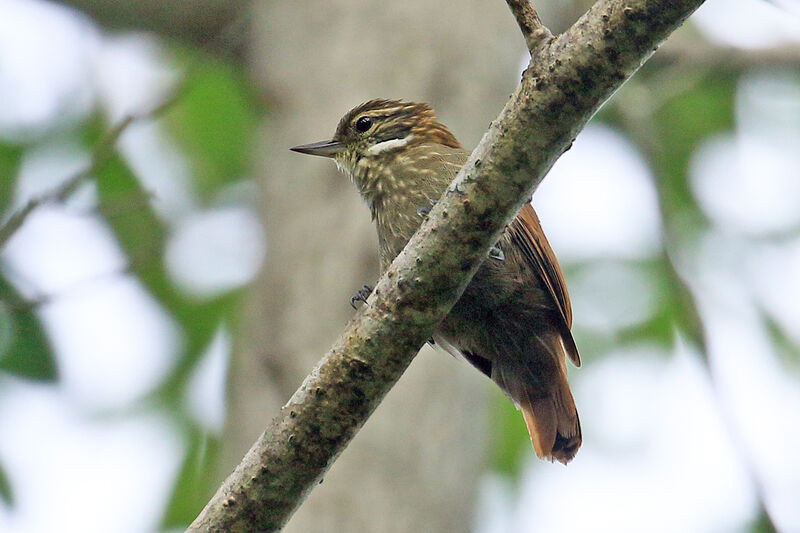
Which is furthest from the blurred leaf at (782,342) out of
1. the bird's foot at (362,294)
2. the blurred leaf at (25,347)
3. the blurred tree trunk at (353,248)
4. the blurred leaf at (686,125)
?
the blurred leaf at (25,347)

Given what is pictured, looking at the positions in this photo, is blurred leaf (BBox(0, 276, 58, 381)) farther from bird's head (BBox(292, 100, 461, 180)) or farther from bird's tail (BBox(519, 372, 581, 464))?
bird's tail (BBox(519, 372, 581, 464))

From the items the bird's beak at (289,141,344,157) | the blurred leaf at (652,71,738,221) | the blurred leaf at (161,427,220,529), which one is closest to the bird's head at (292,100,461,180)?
the bird's beak at (289,141,344,157)

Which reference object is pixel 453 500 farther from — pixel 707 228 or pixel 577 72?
pixel 707 228

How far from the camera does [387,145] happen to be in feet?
13.9

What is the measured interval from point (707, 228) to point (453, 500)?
346 cm

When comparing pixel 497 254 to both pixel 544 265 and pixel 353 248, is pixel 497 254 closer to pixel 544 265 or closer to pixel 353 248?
pixel 544 265

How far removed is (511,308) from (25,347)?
1.86m

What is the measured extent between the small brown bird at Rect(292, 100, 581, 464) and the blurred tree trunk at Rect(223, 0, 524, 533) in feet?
2.21

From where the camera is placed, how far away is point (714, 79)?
6.48m

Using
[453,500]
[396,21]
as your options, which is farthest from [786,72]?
[453,500]

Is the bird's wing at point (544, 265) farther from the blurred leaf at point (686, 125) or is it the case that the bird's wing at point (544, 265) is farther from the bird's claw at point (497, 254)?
the blurred leaf at point (686, 125)

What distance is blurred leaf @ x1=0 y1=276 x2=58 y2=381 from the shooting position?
4.08 m

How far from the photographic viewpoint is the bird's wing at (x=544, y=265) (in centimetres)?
362

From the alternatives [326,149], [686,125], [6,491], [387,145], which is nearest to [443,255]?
[387,145]
